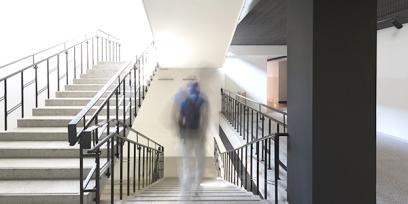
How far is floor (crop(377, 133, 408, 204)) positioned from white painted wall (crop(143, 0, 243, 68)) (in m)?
3.76

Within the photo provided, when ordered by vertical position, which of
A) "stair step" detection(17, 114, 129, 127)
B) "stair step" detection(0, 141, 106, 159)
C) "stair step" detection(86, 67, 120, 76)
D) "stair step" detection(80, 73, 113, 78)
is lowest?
"stair step" detection(0, 141, 106, 159)

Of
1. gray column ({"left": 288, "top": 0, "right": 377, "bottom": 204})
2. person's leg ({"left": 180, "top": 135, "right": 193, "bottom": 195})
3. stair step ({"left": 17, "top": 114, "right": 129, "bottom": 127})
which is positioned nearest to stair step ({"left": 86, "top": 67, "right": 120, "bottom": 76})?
stair step ({"left": 17, "top": 114, "right": 129, "bottom": 127})

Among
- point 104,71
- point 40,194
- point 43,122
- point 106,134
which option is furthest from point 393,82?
point 40,194

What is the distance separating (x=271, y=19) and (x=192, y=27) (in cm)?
207

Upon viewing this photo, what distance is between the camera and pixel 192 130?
414 cm

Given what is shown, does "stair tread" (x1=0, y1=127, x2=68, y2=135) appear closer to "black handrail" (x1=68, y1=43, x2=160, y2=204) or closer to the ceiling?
"black handrail" (x1=68, y1=43, x2=160, y2=204)

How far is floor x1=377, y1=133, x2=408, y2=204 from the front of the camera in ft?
12.3

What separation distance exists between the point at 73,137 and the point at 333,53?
88.7 inches

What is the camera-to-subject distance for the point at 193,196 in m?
4.04

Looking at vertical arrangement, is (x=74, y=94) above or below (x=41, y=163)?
above

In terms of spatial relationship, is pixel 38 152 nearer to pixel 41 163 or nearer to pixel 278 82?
pixel 41 163

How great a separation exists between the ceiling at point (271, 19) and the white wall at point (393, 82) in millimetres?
374

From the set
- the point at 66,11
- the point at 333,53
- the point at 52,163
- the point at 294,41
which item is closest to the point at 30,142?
the point at 52,163

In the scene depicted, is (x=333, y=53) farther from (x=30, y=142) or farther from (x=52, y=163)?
(x=30, y=142)
